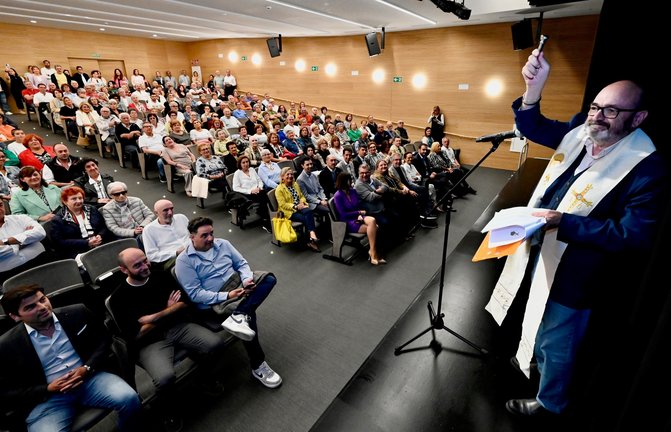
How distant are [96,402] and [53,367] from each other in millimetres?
317

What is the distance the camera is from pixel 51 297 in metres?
2.12

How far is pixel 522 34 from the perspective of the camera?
22.7ft

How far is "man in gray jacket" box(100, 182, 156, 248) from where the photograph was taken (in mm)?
3383

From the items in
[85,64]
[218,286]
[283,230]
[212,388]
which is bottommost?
[212,388]

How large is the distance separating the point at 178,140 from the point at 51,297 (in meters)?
5.56

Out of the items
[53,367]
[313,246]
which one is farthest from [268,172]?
[53,367]

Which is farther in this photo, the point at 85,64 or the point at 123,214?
the point at 85,64

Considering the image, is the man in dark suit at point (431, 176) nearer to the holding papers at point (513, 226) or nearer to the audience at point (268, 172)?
the audience at point (268, 172)

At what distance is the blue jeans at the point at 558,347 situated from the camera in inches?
54.2

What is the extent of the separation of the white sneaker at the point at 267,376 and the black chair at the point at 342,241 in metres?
1.84

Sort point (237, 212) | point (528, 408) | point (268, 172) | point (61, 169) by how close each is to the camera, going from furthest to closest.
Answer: point (268, 172) < point (237, 212) < point (61, 169) < point (528, 408)

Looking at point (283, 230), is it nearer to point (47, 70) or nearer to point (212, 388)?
point (212, 388)

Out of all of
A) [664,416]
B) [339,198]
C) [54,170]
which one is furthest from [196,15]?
[664,416]

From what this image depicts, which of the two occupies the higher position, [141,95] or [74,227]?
[141,95]
